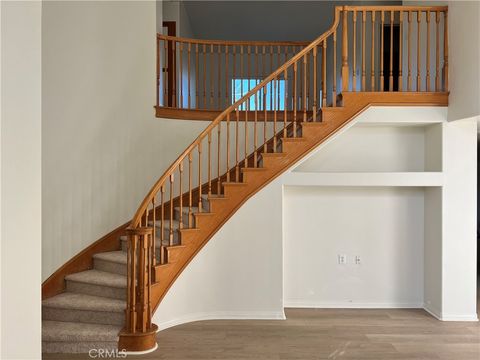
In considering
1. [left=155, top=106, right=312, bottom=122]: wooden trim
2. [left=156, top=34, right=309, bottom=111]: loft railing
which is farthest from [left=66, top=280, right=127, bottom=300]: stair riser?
[left=156, top=34, right=309, bottom=111]: loft railing

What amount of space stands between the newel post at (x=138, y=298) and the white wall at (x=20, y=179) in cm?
185

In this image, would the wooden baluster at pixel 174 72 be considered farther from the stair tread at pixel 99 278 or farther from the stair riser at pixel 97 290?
the stair riser at pixel 97 290

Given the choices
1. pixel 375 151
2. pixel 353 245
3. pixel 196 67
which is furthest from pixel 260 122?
pixel 353 245

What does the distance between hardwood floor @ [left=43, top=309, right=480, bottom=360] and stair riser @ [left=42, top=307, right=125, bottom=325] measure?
14.3 inches

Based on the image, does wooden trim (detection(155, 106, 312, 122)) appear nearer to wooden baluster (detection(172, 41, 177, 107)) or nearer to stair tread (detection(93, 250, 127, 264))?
wooden baluster (detection(172, 41, 177, 107))

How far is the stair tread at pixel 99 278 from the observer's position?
4.16m

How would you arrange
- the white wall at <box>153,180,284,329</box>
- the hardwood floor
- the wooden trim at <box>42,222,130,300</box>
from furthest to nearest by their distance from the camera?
the white wall at <box>153,180,284,329</box> < the wooden trim at <box>42,222,130,300</box> < the hardwood floor

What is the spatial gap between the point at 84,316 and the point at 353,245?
119 inches

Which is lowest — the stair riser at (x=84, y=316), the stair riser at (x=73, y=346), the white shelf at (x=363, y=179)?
the stair riser at (x=73, y=346)

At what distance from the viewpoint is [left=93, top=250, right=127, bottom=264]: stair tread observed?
452cm

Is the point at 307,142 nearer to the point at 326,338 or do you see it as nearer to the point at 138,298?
the point at 326,338

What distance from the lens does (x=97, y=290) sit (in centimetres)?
425

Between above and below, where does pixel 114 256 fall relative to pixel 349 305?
above

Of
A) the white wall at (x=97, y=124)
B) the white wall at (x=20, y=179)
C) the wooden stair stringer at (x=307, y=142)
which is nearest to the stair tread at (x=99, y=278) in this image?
the white wall at (x=97, y=124)
